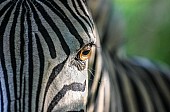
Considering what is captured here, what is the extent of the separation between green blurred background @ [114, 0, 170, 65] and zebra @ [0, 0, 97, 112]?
291cm

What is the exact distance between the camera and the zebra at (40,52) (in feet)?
3.73

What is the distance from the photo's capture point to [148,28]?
4.29 meters

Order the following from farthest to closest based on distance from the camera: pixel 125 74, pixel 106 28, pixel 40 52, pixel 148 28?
1. pixel 148 28
2. pixel 106 28
3. pixel 125 74
4. pixel 40 52

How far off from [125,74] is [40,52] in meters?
1.11

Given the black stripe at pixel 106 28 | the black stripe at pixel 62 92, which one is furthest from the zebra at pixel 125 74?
the black stripe at pixel 62 92

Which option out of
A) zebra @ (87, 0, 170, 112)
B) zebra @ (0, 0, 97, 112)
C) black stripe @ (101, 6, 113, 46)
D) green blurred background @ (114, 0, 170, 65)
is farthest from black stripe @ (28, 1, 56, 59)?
green blurred background @ (114, 0, 170, 65)

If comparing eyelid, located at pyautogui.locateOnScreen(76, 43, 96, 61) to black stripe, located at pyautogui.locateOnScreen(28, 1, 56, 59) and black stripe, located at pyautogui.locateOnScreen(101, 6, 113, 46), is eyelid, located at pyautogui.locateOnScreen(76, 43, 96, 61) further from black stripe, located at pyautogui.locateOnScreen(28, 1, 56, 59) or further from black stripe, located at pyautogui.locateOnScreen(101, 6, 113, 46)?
black stripe, located at pyautogui.locateOnScreen(101, 6, 113, 46)

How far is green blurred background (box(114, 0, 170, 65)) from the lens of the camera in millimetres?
4168

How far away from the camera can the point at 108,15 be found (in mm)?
2385

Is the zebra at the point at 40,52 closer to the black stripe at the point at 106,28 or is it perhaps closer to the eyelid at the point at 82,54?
the eyelid at the point at 82,54

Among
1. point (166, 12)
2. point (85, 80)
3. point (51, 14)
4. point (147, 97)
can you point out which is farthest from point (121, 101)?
point (166, 12)

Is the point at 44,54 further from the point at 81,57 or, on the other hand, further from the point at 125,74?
the point at 125,74

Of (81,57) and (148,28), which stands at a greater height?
(148,28)

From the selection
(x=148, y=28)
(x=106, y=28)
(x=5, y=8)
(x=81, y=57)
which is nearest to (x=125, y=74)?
(x=106, y=28)
